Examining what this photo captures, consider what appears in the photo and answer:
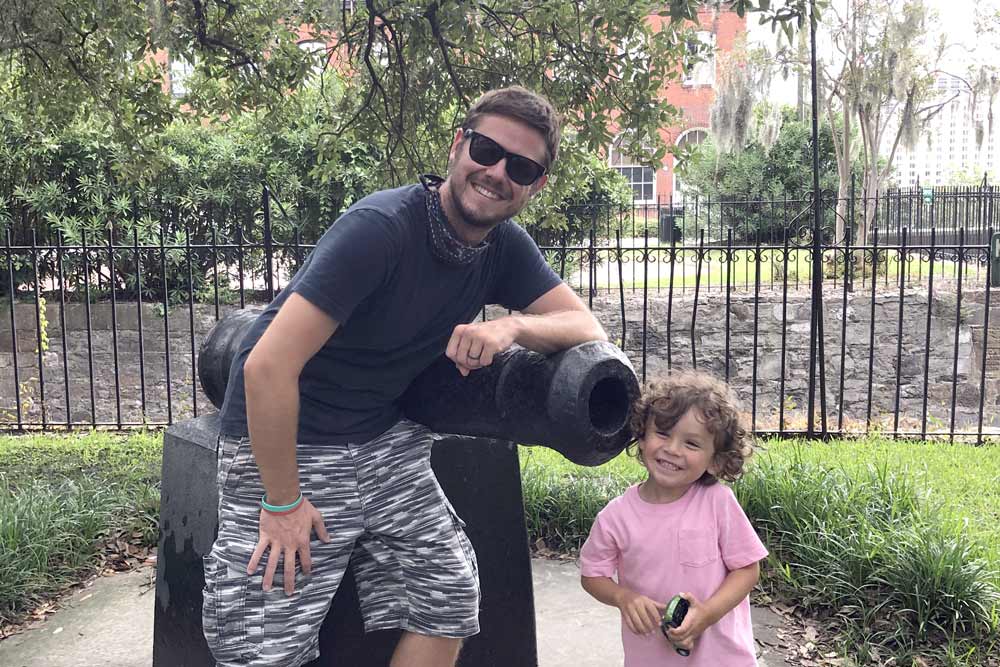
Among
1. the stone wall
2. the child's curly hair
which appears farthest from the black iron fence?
the child's curly hair

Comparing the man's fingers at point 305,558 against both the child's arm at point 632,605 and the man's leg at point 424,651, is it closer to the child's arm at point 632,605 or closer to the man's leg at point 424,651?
the man's leg at point 424,651

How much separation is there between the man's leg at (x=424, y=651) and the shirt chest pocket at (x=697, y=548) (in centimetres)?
57

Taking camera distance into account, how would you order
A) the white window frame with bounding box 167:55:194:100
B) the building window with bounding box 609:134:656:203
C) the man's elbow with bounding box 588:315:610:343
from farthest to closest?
the building window with bounding box 609:134:656:203, the white window frame with bounding box 167:55:194:100, the man's elbow with bounding box 588:315:610:343

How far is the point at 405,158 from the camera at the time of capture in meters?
5.30

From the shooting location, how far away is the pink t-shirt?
199 centimetres

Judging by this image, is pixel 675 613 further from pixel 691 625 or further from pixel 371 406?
pixel 371 406

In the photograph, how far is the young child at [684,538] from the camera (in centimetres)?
199

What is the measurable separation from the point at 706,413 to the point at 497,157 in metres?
0.75

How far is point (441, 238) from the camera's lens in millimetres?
1873

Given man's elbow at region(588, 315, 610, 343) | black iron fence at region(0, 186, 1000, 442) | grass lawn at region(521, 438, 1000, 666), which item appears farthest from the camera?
black iron fence at region(0, 186, 1000, 442)

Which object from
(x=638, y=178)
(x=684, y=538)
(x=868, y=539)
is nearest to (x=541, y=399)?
(x=684, y=538)

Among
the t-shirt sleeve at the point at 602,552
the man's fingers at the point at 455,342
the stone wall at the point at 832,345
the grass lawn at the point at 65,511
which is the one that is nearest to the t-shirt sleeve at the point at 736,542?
the t-shirt sleeve at the point at 602,552

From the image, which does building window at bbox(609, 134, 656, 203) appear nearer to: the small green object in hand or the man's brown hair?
the man's brown hair

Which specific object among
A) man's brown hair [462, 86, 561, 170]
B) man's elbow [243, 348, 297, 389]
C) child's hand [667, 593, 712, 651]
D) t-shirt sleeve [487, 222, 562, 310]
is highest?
man's brown hair [462, 86, 561, 170]
